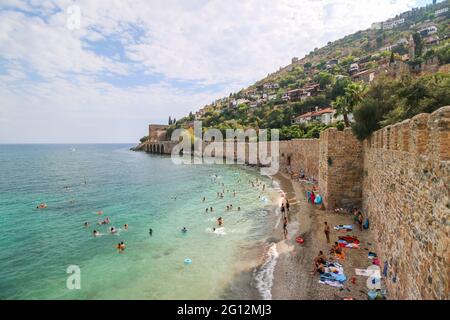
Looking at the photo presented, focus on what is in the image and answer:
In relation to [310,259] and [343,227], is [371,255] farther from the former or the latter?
[343,227]

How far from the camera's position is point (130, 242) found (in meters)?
18.0

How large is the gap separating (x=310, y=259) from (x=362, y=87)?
23.6 m

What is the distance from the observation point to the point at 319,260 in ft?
39.6

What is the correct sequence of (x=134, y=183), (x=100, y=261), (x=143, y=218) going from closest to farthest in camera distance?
(x=100, y=261) → (x=143, y=218) → (x=134, y=183)

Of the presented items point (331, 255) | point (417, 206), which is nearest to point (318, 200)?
A: point (331, 255)

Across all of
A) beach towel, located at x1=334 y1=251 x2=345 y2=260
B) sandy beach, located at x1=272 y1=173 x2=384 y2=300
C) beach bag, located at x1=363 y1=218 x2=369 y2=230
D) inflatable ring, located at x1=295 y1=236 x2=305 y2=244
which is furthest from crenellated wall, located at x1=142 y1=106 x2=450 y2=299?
inflatable ring, located at x1=295 y1=236 x2=305 y2=244

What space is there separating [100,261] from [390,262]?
13.7 meters

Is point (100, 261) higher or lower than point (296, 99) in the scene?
lower

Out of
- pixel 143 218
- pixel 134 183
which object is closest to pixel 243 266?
pixel 143 218

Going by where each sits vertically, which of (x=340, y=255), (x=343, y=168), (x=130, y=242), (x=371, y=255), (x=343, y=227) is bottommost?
(x=130, y=242)

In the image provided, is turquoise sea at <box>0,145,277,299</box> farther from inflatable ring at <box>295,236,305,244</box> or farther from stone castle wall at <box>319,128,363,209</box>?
stone castle wall at <box>319,128,363,209</box>
